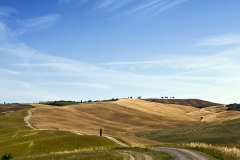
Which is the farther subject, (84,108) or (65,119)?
(84,108)

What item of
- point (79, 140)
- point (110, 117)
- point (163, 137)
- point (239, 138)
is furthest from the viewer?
point (110, 117)

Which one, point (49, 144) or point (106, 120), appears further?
point (106, 120)

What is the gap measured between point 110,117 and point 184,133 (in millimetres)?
45510

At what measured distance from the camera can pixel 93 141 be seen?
6744cm

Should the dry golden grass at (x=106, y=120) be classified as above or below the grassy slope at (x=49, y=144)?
above

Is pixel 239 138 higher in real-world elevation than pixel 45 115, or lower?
lower

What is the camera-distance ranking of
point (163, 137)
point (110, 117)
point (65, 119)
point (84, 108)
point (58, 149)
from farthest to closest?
point (84, 108) < point (110, 117) < point (65, 119) < point (163, 137) < point (58, 149)

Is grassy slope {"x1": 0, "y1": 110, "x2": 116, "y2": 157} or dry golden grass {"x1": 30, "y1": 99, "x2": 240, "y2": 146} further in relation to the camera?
dry golden grass {"x1": 30, "y1": 99, "x2": 240, "y2": 146}

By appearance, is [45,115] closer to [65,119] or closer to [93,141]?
[65,119]

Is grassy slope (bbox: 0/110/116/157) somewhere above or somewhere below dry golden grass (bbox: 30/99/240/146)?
below

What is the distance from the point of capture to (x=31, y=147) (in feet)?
208

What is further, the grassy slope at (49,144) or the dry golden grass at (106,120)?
the dry golden grass at (106,120)

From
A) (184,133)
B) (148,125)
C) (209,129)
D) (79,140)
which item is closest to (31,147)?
(79,140)

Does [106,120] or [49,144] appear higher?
[106,120]
